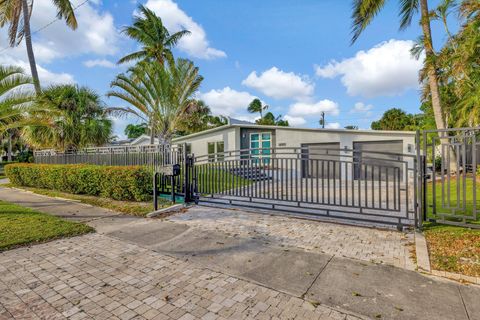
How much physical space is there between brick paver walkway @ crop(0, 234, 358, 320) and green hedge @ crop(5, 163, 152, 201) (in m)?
4.15

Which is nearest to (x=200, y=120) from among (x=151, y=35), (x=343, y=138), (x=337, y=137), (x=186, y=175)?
(x=151, y=35)

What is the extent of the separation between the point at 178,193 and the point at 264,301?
18.6 ft

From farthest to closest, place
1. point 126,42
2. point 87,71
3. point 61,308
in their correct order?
point 126,42 → point 87,71 → point 61,308

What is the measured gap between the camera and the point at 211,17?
9.93 meters

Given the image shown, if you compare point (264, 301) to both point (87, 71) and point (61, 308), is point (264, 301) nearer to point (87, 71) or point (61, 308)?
point (61, 308)

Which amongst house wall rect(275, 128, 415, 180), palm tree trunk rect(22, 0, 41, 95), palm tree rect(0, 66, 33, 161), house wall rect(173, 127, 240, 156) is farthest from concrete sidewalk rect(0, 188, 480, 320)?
palm tree trunk rect(22, 0, 41, 95)

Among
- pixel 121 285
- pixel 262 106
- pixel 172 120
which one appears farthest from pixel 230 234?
pixel 262 106

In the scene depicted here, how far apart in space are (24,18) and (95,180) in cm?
1209

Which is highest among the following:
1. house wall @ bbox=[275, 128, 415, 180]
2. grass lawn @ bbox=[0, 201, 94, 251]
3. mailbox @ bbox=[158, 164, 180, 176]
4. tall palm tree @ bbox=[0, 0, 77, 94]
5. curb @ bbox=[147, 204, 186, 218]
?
tall palm tree @ bbox=[0, 0, 77, 94]

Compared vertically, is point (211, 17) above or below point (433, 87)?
above

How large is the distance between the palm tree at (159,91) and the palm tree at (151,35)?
5.19 meters

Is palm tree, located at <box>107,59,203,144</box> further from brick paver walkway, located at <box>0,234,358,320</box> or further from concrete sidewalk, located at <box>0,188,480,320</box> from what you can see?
brick paver walkway, located at <box>0,234,358,320</box>

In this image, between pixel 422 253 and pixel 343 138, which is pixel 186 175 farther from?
pixel 343 138

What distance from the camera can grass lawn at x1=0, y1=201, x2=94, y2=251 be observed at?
4784 mm
